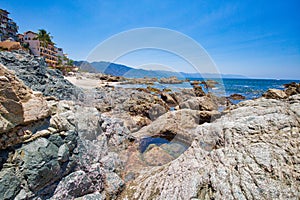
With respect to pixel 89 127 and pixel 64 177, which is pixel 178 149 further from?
pixel 64 177

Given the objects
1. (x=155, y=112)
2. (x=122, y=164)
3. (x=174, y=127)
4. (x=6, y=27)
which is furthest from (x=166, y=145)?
(x=6, y=27)

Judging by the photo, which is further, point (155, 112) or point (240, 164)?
point (155, 112)

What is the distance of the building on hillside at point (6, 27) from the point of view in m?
52.6

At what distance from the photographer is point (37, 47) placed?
51.5m

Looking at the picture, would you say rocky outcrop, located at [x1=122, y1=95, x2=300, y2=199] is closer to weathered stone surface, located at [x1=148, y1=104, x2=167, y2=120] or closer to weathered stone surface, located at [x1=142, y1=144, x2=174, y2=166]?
weathered stone surface, located at [x1=142, y1=144, x2=174, y2=166]

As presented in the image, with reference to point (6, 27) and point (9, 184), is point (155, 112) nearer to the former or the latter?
point (9, 184)

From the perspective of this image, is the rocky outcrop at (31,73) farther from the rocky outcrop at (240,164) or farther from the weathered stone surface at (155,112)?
the rocky outcrop at (240,164)

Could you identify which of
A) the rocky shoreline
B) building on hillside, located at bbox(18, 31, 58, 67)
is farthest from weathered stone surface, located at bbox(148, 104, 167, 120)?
building on hillside, located at bbox(18, 31, 58, 67)

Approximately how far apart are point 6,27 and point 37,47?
17.1 m

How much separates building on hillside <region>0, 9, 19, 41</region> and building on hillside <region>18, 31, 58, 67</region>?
108 inches

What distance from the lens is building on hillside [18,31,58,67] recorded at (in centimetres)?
5150

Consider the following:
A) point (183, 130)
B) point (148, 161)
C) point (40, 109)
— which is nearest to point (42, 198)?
point (40, 109)

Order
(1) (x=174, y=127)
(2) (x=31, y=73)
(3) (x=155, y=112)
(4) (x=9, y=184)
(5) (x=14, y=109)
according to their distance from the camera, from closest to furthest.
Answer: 1. (4) (x=9, y=184)
2. (5) (x=14, y=109)
3. (1) (x=174, y=127)
4. (2) (x=31, y=73)
5. (3) (x=155, y=112)

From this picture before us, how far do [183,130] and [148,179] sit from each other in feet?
16.4
